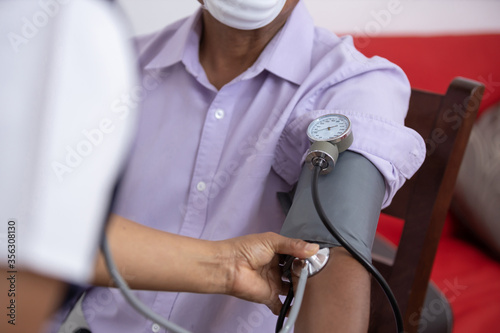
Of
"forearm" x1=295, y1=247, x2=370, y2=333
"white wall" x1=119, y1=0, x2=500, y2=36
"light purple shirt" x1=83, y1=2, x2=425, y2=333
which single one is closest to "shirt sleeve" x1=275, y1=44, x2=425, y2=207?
"light purple shirt" x1=83, y1=2, x2=425, y2=333

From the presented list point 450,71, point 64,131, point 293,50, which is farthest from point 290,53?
point 450,71

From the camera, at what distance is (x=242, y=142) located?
55 cm

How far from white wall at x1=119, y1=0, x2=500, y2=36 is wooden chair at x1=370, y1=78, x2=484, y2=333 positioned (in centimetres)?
41

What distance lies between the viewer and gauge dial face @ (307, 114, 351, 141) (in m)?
0.40

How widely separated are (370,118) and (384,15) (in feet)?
2.04

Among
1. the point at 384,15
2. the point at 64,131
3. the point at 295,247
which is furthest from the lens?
the point at 384,15

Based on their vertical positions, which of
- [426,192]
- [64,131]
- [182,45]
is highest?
[64,131]

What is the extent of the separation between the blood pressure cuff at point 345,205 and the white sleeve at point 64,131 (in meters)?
0.27

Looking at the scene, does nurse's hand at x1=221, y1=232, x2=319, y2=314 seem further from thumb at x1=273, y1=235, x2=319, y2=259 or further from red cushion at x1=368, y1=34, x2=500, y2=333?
red cushion at x1=368, y1=34, x2=500, y2=333

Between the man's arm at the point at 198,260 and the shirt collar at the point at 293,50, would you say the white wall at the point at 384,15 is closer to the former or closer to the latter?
the shirt collar at the point at 293,50

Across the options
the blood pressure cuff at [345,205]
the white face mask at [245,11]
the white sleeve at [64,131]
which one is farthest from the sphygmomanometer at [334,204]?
the white sleeve at [64,131]

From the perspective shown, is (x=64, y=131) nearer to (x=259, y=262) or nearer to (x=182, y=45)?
(x=259, y=262)

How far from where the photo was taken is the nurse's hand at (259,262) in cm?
38

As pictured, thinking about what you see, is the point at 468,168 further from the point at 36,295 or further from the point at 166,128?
the point at 36,295
